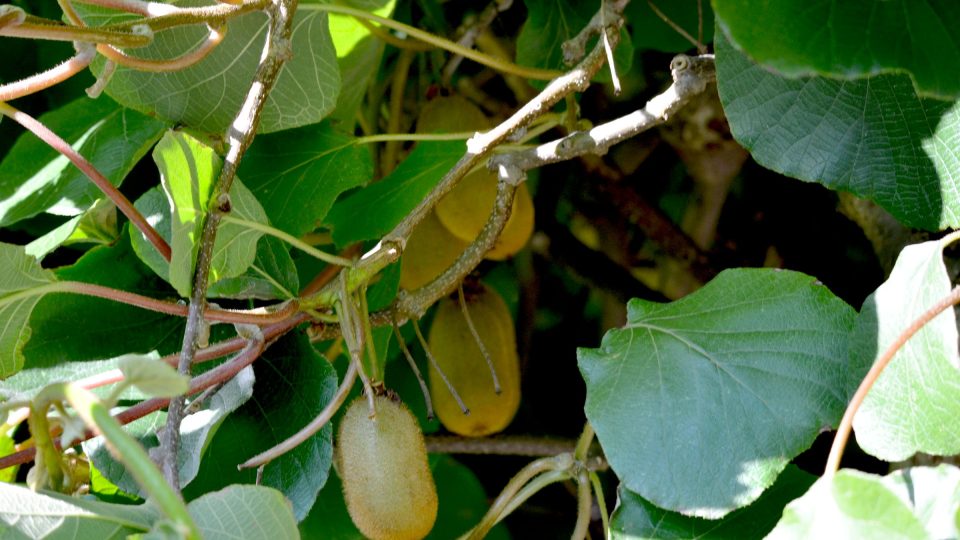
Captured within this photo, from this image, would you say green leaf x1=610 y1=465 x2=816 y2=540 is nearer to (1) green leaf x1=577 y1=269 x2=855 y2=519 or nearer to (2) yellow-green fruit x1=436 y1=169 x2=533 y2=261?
(1) green leaf x1=577 y1=269 x2=855 y2=519

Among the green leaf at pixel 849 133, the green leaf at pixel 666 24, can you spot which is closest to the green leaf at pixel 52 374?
the green leaf at pixel 849 133

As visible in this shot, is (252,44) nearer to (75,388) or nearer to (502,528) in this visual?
(75,388)

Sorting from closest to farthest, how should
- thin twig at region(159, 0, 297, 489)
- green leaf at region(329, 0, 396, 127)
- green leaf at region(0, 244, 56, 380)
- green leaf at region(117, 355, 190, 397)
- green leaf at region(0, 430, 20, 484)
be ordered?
green leaf at region(117, 355, 190, 397), thin twig at region(159, 0, 297, 489), green leaf at region(0, 244, 56, 380), green leaf at region(0, 430, 20, 484), green leaf at region(329, 0, 396, 127)

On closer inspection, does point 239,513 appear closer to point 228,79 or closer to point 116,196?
point 116,196

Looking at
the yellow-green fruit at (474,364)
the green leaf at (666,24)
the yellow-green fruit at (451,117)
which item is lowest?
the yellow-green fruit at (474,364)

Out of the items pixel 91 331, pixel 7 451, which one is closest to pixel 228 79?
pixel 91 331

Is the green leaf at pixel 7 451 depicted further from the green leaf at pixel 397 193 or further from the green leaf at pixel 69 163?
the green leaf at pixel 397 193

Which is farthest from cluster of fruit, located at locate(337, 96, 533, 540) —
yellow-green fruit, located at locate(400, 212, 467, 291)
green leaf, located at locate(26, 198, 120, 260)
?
green leaf, located at locate(26, 198, 120, 260)
